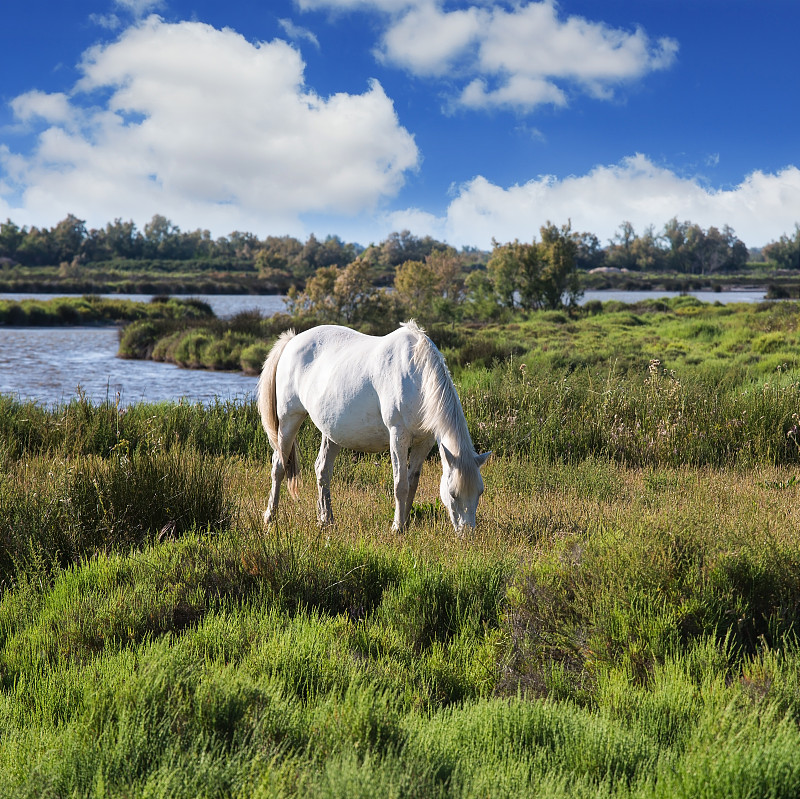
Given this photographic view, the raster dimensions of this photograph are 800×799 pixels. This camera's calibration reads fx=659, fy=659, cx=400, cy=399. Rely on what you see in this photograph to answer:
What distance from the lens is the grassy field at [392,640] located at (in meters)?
2.16

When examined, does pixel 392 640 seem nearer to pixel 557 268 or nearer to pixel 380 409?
pixel 380 409

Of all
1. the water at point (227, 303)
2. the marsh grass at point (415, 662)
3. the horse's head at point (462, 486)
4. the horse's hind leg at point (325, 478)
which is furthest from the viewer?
the water at point (227, 303)

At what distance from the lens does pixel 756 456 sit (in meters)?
7.73

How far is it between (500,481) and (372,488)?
4.17 ft

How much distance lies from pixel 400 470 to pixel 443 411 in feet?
1.91

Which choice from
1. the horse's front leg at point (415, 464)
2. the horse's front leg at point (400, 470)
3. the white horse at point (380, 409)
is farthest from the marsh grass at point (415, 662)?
the white horse at point (380, 409)

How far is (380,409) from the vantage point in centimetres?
484

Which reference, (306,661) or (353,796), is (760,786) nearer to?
(353,796)

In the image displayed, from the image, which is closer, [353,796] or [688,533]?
[353,796]

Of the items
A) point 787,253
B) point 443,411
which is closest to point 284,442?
point 443,411

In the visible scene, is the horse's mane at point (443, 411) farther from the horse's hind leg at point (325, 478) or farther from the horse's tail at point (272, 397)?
the horse's tail at point (272, 397)

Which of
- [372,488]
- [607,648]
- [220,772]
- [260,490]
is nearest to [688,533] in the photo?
A: [607,648]

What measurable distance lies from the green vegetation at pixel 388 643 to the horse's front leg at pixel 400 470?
146 millimetres

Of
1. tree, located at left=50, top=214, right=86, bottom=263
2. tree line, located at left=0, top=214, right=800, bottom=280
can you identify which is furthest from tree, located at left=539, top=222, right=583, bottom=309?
tree, located at left=50, top=214, right=86, bottom=263
